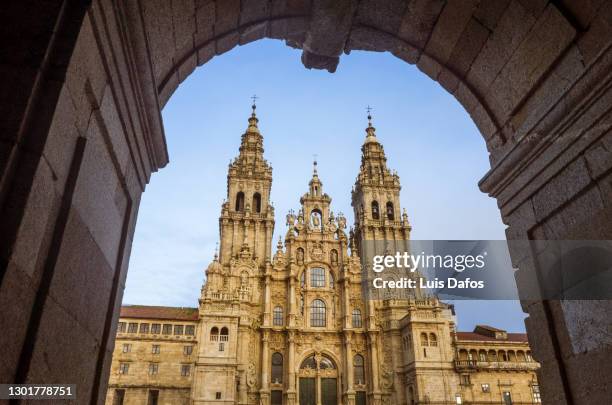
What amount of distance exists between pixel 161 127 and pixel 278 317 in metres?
34.1

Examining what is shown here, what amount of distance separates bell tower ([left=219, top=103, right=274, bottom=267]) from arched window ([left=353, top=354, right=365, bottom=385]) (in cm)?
1076

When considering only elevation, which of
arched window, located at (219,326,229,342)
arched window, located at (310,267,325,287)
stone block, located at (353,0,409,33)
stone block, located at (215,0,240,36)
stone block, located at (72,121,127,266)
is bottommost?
stone block, located at (72,121,127,266)

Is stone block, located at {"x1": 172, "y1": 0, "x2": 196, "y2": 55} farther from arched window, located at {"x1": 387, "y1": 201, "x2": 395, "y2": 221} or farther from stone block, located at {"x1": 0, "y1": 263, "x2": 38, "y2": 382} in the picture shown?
arched window, located at {"x1": 387, "y1": 201, "x2": 395, "y2": 221}

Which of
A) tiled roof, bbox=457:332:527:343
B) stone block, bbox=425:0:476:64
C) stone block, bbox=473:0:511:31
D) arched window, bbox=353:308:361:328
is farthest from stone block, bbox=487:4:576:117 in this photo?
tiled roof, bbox=457:332:527:343

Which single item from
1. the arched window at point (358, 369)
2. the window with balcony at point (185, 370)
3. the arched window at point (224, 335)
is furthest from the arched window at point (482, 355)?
the window with balcony at point (185, 370)

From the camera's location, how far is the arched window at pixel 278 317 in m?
36.7

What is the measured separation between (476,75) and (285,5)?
7.55ft

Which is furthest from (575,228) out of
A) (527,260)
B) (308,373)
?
(308,373)

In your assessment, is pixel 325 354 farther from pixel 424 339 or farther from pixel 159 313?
pixel 159 313

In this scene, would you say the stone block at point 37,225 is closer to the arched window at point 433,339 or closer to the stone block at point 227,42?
the stone block at point 227,42

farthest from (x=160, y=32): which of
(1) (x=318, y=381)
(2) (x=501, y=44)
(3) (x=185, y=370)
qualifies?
(1) (x=318, y=381)

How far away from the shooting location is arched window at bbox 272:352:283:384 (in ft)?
112

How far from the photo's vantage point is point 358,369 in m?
35.8

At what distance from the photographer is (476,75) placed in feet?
17.0
